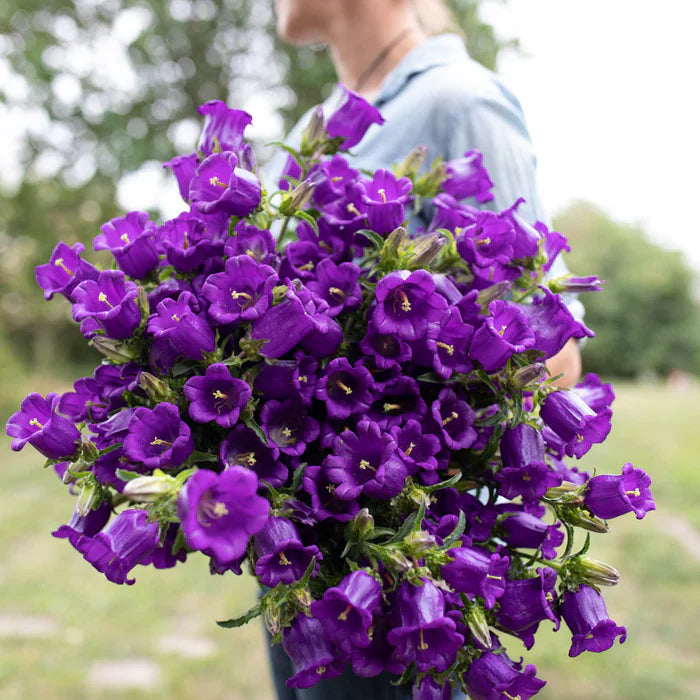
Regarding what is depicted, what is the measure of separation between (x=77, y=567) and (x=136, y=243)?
3.95 meters

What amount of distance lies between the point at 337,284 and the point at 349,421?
0.56 ft

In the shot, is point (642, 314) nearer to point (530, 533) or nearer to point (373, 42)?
point (373, 42)

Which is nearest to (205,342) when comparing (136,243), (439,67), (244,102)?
(136,243)

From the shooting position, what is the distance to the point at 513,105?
130 centimetres

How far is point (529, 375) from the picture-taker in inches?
31.6

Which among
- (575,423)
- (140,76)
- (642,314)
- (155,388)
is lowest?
(155,388)

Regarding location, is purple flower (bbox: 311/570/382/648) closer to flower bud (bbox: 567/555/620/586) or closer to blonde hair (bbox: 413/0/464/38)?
flower bud (bbox: 567/555/620/586)

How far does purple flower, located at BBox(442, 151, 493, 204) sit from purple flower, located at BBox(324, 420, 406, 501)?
1.43 feet

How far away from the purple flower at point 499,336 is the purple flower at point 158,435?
35 centimetres

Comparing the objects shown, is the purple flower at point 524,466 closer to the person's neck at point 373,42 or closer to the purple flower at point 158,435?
the purple flower at point 158,435

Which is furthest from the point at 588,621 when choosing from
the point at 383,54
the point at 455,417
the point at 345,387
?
the point at 383,54

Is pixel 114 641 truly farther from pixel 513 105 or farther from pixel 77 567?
pixel 513 105

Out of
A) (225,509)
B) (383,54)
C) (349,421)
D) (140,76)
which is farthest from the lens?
(140,76)

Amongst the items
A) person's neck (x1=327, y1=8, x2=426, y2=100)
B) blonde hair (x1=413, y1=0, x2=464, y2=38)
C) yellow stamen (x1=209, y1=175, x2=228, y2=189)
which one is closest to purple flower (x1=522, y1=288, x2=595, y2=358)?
yellow stamen (x1=209, y1=175, x2=228, y2=189)
